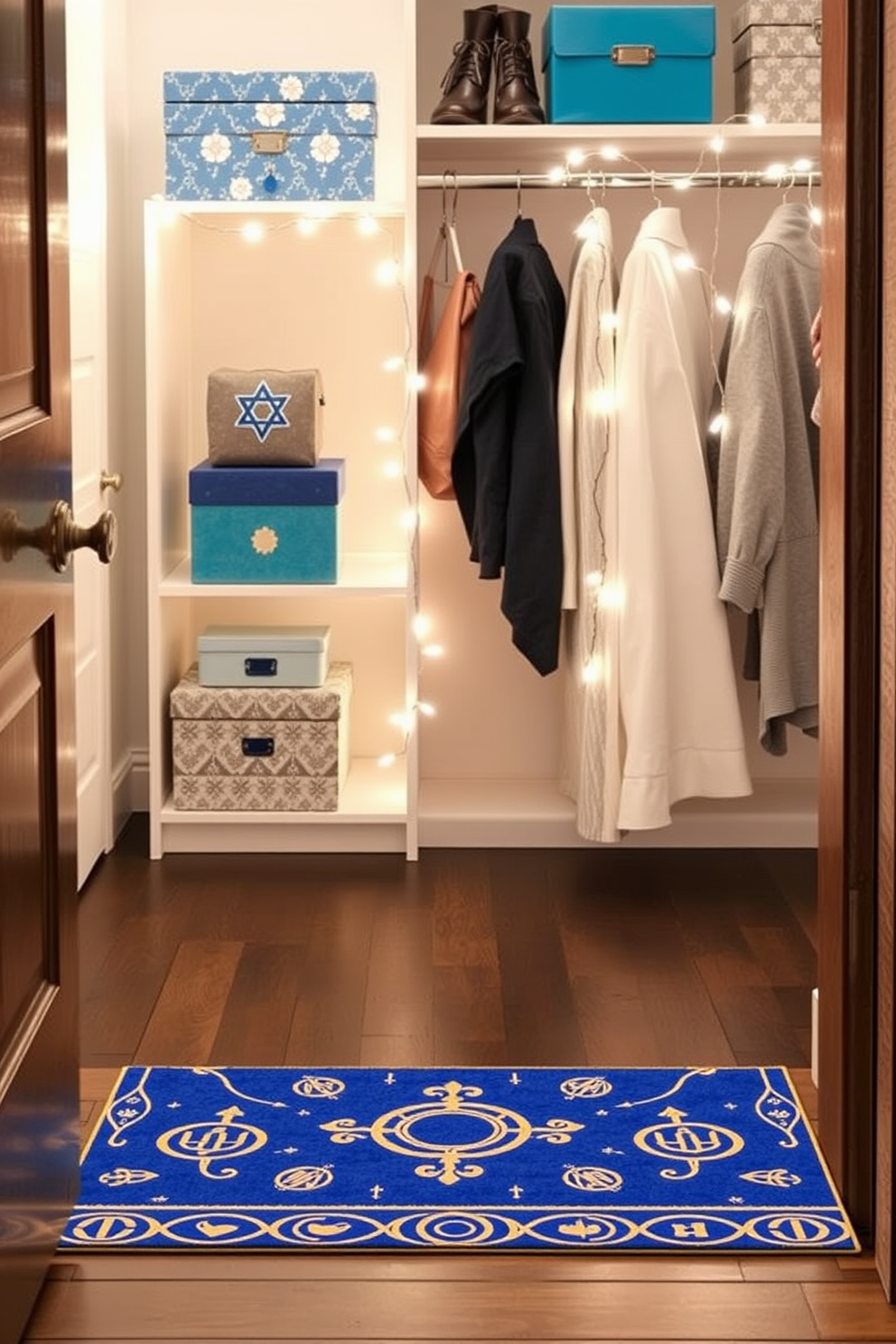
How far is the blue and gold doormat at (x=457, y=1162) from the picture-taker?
8.21 ft

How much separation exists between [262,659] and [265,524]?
301mm

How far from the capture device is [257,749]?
14.1ft

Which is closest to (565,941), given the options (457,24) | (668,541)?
(668,541)

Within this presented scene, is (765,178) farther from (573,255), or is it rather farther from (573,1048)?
(573,1048)

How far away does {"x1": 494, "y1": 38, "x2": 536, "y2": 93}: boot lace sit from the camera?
13.7ft

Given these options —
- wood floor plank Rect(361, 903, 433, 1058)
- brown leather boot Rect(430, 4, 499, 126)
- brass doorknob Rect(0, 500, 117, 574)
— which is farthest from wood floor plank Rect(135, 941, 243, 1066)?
brown leather boot Rect(430, 4, 499, 126)

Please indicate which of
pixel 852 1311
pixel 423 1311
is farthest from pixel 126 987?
pixel 852 1311

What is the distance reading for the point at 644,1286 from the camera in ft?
7.80

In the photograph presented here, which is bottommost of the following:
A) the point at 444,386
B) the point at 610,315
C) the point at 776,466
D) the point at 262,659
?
the point at 262,659

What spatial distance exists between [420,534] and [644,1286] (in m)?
2.56

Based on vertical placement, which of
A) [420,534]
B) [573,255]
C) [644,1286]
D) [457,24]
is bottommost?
[644,1286]

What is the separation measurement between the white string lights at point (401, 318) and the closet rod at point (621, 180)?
21 centimetres

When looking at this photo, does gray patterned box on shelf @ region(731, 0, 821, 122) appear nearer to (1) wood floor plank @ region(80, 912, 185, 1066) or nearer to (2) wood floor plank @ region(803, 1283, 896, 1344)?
(1) wood floor plank @ region(80, 912, 185, 1066)

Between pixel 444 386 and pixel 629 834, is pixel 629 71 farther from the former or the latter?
pixel 629 834
